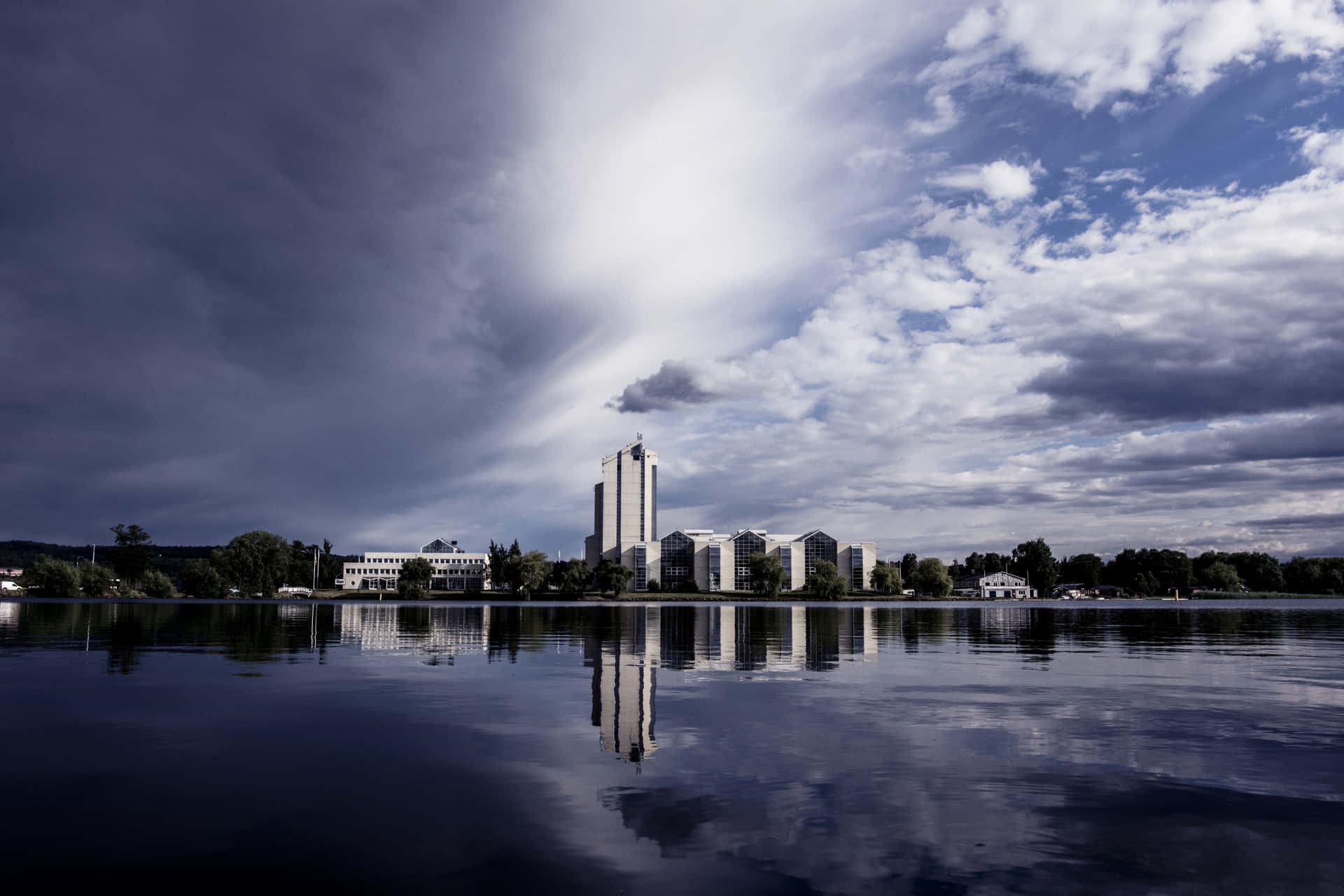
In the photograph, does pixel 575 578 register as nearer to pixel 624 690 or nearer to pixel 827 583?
pixel 827 583

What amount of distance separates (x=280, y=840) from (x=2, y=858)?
318cm

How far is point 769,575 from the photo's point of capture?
193 meters

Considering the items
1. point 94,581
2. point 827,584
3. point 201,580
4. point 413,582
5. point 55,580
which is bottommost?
point 827,584

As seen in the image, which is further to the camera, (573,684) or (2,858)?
(573,684)

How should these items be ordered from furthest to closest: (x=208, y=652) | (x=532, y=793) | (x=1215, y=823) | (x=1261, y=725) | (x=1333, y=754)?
(x=208, y=652) < (x=1261, y=725) < (x=1333, y=754) < (x=532, y=793) < (x=1215, y=823)

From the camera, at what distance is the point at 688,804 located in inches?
500

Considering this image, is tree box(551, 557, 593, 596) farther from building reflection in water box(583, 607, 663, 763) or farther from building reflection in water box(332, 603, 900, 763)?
building reflection in water box(583, 607, 663, 763)

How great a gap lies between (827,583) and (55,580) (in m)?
177

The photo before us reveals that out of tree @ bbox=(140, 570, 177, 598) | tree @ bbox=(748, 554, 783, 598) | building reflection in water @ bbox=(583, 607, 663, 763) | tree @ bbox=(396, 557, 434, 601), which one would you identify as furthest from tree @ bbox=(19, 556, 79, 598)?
building reflection in water @ bbox=(583, 607, 663, 763)

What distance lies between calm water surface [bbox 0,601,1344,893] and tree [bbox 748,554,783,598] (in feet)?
532

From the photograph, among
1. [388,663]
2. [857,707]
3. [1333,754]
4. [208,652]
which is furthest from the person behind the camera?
[208,652]

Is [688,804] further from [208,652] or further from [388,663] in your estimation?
[208,652]

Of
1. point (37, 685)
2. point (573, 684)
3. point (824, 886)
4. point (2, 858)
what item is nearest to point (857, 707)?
point (573, 684)

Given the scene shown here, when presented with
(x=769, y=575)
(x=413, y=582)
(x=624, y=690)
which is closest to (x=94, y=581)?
(x=413, y=582)
